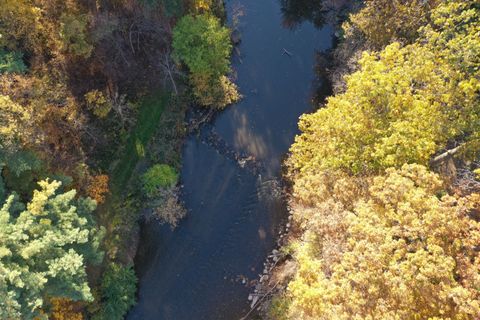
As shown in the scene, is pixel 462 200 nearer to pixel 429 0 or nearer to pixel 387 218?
pixel 387 218

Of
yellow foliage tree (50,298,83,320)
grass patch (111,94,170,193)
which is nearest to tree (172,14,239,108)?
grass patch (111,94,170,193)

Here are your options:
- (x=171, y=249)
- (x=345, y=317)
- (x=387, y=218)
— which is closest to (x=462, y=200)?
(x=387, y=218)

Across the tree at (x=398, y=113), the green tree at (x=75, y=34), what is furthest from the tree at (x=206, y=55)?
the tree at (x=398, y=113)

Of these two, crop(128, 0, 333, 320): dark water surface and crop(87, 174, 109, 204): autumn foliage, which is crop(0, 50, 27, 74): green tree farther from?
crop(128, 0, 333, 320): dark water surface

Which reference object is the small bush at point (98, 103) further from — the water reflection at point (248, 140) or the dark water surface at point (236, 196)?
the water reflection at point (248, 140)

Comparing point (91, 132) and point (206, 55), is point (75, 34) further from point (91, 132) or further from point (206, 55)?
point (206, 55)
